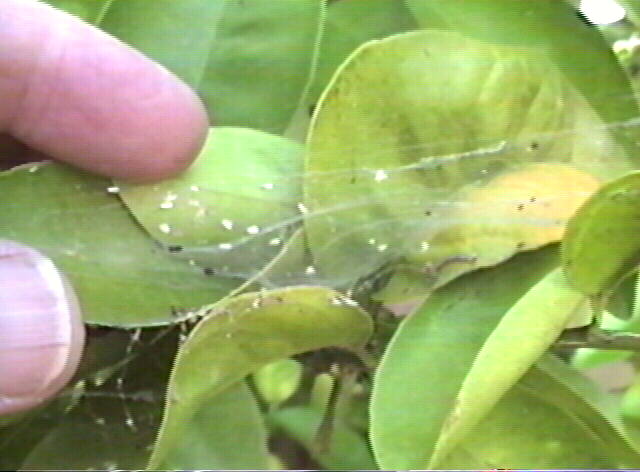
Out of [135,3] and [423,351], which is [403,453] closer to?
[423,351]

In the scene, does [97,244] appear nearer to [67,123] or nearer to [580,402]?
[67,123]

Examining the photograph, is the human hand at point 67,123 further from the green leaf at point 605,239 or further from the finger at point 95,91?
the green leaf at point 605,239

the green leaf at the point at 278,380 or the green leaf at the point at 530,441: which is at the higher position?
the green leaf at the point at 530,441

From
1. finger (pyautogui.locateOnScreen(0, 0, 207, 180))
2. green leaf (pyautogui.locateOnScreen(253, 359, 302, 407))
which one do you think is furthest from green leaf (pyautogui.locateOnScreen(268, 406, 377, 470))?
finger (pyautogui.locateOnScreen(0, 0, 207, 180))

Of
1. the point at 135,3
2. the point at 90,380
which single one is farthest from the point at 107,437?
the point at 135,3

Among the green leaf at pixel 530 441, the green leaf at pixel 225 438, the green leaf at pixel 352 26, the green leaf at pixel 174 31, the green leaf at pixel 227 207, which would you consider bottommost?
the green leaf at pixel 225 438

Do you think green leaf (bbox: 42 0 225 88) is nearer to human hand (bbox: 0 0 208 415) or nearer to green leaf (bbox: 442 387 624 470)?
human hand (bbox: 0 0 208 415)

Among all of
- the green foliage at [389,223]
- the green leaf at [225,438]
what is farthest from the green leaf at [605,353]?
the green leaf at [225,438]
